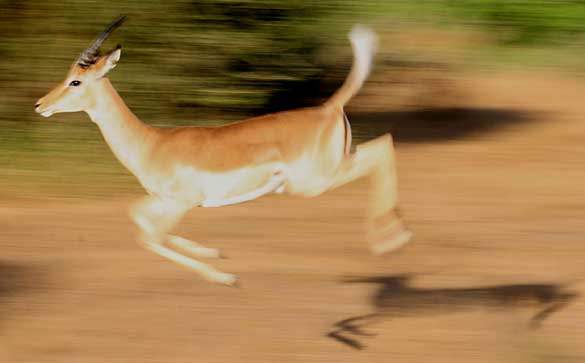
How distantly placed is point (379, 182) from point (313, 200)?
147 inches

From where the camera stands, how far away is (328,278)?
23.3 ft

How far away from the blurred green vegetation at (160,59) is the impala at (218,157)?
3997mm

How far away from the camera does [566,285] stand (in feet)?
22.9

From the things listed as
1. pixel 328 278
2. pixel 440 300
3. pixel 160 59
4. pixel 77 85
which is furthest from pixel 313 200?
pixel 77 85

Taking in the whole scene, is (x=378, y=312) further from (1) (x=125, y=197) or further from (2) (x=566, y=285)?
(1) (x=125, y=197)

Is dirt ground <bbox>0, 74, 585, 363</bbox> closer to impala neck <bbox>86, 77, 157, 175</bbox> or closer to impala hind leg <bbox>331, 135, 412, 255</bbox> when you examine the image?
impala hind leg <bbox>331, 135, 412, 255</bbox>

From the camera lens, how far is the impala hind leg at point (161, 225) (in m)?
4.71

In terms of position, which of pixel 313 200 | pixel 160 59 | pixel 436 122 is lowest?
pixel 313 200

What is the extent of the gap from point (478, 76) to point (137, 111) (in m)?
4.30

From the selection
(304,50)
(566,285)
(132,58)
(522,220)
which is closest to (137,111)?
(132,58)

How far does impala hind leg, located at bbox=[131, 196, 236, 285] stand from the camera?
4.71 metres

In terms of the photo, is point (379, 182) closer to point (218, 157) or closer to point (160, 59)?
point (218, 157)

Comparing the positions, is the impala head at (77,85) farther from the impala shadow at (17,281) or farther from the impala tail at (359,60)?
the impala shadow at (17,281)

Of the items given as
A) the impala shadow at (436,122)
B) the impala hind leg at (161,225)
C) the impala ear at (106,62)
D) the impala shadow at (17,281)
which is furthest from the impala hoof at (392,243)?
the impala shadow at (436,122)
